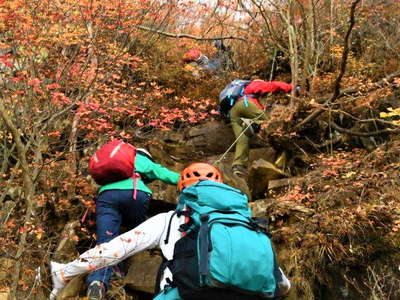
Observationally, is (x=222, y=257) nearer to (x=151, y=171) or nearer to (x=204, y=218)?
(x=204, y=218)

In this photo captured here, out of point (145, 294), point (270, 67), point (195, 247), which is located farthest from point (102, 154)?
point (270, 67)

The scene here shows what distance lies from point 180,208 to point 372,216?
2.42 metres

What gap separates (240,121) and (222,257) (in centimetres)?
539

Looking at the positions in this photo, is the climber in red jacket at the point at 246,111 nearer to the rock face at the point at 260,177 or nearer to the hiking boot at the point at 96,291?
the rock face at the point at 260,177

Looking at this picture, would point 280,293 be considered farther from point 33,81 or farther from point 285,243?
point 33,81

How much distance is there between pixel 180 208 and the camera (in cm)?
334

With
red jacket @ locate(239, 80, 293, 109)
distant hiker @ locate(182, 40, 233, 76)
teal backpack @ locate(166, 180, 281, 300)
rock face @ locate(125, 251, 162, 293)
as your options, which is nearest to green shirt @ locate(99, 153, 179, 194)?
rock face @ locate(125, 251, 162, 293)

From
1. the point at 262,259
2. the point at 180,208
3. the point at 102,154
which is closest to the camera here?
the point at 262,259

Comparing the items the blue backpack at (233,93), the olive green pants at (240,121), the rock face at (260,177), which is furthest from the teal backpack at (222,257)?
the blue backpack at (233,93)

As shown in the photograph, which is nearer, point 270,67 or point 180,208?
point 180,208

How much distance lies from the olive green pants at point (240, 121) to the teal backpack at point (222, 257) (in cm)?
453

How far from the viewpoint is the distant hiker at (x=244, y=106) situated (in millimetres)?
7621

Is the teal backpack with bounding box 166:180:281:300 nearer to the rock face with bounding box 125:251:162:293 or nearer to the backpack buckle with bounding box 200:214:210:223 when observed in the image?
the backpack buckle with bounding box 200:214:210:223

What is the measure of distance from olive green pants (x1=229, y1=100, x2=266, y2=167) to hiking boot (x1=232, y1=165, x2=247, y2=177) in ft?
0.23
